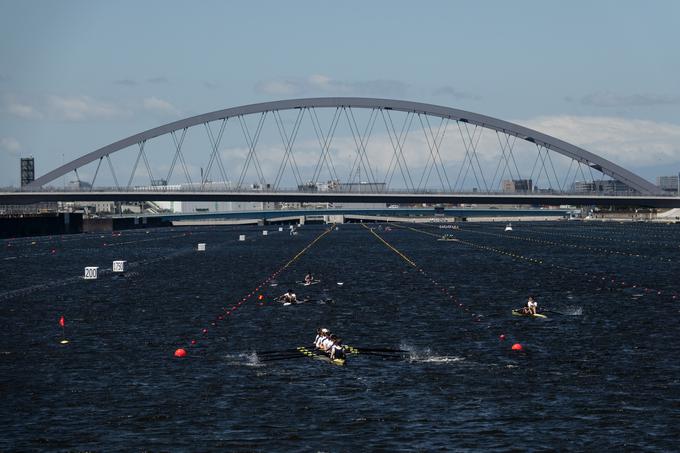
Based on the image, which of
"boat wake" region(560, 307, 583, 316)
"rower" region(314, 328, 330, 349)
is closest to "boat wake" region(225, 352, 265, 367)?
"rower" region(314, 328, 330, 349)

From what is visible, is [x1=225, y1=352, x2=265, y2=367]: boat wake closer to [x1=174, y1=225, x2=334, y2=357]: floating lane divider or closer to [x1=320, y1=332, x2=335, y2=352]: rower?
[x1=174, y1=225, x2=334, y2=357]: floating lane divider

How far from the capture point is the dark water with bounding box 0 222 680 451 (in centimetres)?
3083

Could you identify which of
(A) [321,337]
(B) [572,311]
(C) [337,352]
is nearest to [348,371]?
(C) [337,352]

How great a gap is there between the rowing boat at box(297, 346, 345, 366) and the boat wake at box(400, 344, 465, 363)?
2964 mm

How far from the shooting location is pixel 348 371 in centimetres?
4128

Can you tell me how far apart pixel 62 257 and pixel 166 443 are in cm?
11729

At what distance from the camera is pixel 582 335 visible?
51.5 m

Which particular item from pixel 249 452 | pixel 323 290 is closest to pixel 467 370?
pixel 249 452

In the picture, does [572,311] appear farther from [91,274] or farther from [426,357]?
[91,274]

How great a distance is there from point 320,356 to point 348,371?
321 centimetres

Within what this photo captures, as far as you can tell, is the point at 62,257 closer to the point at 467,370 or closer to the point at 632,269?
the point at 632,269

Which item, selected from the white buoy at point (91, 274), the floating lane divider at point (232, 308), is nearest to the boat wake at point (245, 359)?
the floating lane divider at point (232, 308)

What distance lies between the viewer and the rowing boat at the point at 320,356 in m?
42.7

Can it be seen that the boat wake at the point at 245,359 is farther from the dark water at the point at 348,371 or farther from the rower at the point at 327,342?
the rower at the point at 327,342
